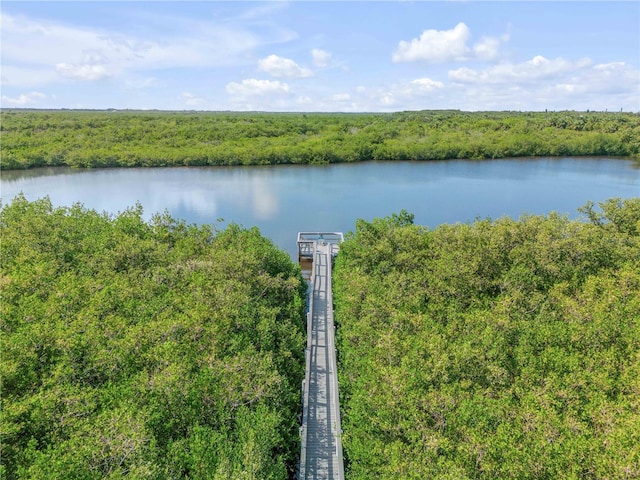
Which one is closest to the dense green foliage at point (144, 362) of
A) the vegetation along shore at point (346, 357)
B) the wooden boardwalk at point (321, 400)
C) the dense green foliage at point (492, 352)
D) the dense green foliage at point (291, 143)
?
the vegetation along shore at point (346, 357)

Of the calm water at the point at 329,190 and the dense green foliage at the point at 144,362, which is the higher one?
the calm water at the point at 329,190

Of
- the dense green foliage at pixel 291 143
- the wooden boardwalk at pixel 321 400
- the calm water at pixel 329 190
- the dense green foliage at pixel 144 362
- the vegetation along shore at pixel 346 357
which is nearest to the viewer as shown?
the dense green foliage at pixel 144 362

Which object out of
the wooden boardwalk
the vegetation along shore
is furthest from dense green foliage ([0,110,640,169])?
the wooden boardwalk

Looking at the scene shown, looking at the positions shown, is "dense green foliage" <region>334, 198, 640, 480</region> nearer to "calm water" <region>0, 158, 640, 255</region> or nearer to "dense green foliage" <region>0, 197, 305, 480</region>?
"dense green foliage" <region>0, 197, 305, 480</region>

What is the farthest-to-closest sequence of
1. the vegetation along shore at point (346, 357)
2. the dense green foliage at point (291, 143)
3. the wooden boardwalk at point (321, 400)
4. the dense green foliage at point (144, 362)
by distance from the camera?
the dense green foliage at point (291, 143) → the wooden boardwalk at point (321, 400) → the vegetation along shore at point (346, 357) → the dense green foliage at point (144, 362)

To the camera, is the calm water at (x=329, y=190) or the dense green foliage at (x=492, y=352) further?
the calm water at (x=329, y=190)

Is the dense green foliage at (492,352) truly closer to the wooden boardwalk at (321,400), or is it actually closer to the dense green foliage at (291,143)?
the wooden boardwalk at (321,400)

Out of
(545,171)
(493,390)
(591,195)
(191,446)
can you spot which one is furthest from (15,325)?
(545,171)
